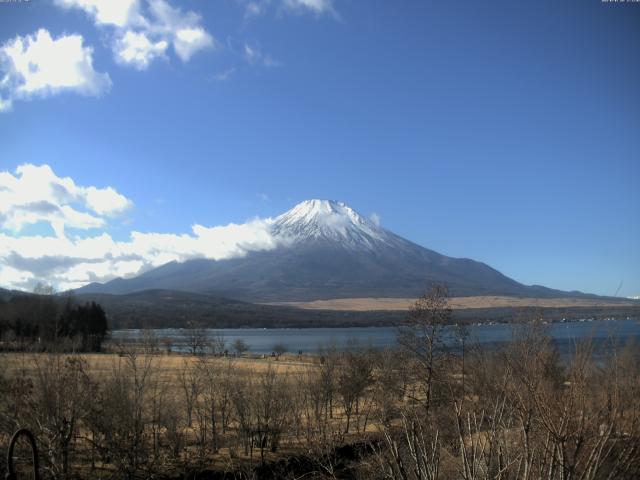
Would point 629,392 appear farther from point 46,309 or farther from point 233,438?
point 46,309

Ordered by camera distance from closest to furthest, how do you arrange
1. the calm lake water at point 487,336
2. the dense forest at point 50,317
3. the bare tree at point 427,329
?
the calm lake water at point 487,336 → the bare tree at point 427,329 → the dense forest at point 50,317

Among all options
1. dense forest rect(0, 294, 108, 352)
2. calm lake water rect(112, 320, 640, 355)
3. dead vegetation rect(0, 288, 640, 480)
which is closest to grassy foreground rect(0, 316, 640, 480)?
dead vegetation rect(0, 288, 640, 480)

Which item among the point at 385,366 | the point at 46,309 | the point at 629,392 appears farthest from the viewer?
the point at 46,309

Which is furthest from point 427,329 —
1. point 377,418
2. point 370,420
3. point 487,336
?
point 487,336

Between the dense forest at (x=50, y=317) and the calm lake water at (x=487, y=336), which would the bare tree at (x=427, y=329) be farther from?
the dense forest at (x=50, y=317)

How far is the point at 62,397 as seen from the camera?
1436cm

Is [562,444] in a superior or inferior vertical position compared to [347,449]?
superior

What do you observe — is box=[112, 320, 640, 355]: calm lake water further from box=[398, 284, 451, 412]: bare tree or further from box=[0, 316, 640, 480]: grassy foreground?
box=[398, 284, 451, 412]: bare tree

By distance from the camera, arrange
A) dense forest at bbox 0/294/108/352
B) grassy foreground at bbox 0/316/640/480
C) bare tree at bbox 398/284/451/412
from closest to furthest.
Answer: grassy foreground at bbox 0/316/640/480 → bare tree at bbox 398/284/451/412 → dense forest at bbox 0/294/108/352

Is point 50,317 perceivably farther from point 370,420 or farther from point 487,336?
point 370,420

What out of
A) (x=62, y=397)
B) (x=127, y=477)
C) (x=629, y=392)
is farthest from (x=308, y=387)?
(x=629, y=392)

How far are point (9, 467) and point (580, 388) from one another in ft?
17.1

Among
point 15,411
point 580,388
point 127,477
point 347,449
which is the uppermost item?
point 580,388

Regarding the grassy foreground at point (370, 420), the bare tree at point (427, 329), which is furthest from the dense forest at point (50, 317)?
the bare tree at point (427, 329)
